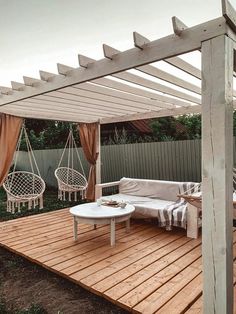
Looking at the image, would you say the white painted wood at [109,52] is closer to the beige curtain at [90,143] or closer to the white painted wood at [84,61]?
the white painted wood at [84,61]

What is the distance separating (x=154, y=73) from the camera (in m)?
2.73

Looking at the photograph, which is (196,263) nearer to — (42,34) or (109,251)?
(109,251)

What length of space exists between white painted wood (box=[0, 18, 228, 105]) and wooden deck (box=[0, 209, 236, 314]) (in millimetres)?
2139

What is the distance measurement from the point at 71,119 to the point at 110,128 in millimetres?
5081

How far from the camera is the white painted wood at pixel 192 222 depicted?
12.6 ft

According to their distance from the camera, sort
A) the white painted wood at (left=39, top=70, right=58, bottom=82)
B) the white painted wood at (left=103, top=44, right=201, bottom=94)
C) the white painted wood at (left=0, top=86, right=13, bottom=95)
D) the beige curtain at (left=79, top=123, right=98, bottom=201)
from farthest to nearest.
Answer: the beige curtain at (left=79, top=123, right=98, bottom=201), the white painted wood at (left=0, top=86, right=13, bottom=95), the white painted wood at (left=39, top=70, right=58, bottom=82), the white painted wood at (left=103, top=44, right=201, bottom=94)

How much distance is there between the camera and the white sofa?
3912 mm

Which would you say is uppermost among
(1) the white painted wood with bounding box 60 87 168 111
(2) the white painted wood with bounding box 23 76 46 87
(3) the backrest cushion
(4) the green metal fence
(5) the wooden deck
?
(2) the white painted wood with bounding box 23 76 46 87

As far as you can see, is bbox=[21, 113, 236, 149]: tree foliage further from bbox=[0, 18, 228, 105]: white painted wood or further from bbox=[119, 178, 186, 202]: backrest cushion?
bbox=[0, 18, 228, 105]: white painted wood

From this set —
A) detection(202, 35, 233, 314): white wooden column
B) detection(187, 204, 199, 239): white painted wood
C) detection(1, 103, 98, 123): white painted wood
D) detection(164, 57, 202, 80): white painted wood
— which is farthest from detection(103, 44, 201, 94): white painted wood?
detection(1, 103, 98, 123): white painted wood

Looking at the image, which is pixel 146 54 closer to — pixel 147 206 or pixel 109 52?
pixel 109 52

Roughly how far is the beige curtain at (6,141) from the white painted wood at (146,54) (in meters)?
1.97

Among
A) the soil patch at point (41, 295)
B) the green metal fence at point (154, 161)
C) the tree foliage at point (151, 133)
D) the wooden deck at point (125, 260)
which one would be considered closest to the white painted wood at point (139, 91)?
the green metal fence at point (154, 161)

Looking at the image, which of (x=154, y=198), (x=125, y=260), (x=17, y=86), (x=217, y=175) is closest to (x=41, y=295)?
(x=125, y=260)
